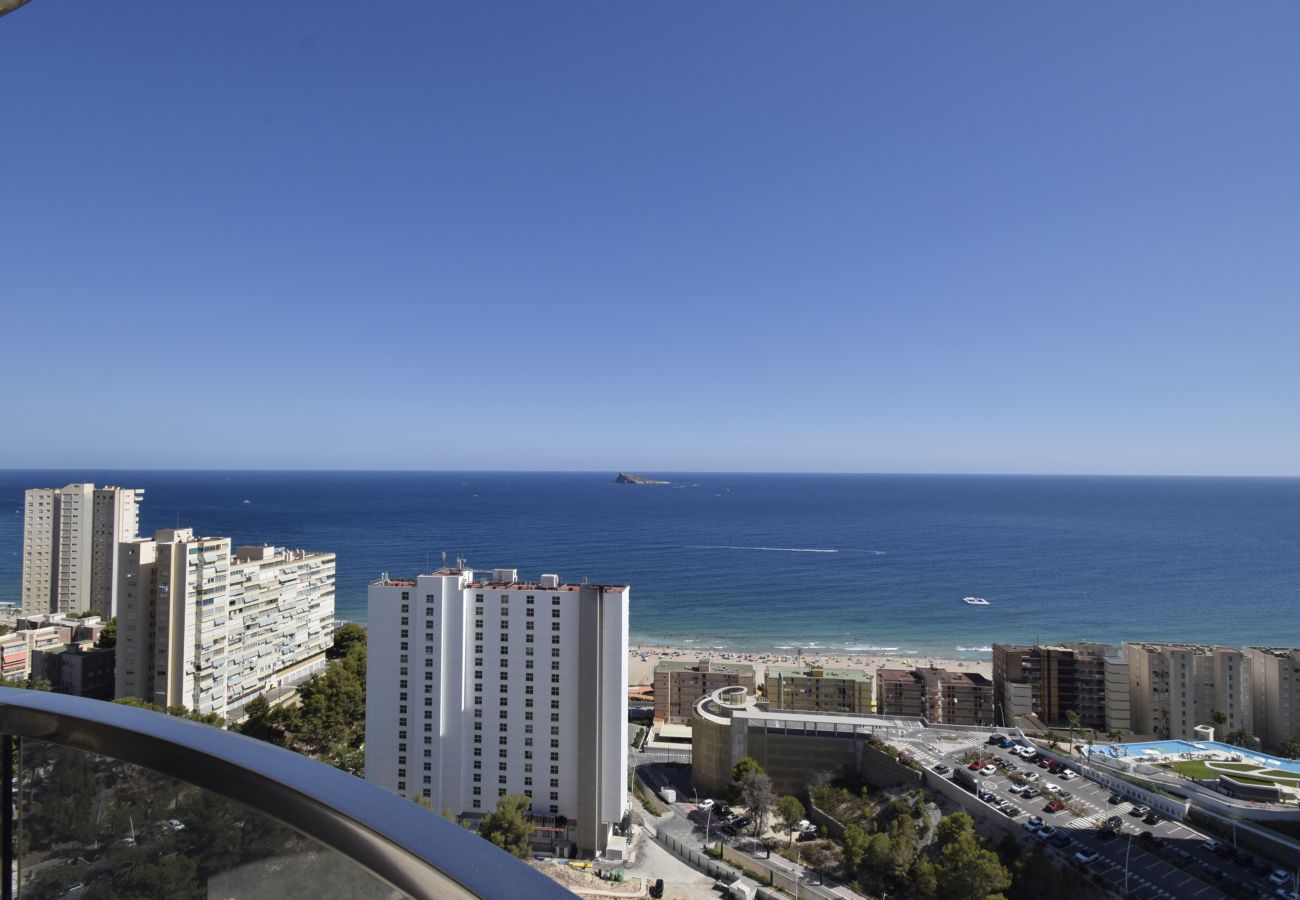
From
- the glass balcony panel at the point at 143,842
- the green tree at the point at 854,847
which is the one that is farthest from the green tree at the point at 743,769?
the glass balcony panel at the point at 143,842

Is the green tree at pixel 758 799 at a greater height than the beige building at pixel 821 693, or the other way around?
the beige building at pixel 821 693

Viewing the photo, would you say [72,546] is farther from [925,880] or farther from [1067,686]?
[1067,686]

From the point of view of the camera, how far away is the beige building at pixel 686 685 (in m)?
12.7

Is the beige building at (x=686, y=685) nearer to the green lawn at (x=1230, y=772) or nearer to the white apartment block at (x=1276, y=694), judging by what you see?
the green lawn at (x=1230, y=772)

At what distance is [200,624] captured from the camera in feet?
32.7

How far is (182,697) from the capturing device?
9688mm

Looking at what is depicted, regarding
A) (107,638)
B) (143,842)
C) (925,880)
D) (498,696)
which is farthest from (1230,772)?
(107,638)

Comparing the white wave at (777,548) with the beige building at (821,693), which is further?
the white wave at (777,548)

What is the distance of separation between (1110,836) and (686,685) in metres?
6.81

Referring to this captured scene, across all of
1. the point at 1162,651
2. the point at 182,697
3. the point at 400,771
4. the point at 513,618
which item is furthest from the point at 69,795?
the point at 1162,651

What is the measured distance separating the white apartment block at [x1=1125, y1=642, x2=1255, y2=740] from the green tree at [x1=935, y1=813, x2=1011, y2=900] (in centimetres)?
776

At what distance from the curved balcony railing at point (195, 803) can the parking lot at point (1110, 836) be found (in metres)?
8.34

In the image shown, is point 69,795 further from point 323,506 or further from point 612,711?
point 323,506

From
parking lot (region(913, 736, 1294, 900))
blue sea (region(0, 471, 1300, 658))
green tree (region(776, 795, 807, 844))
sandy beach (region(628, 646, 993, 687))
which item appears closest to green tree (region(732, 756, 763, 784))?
green tree (region(776, 795, 807, 844))
